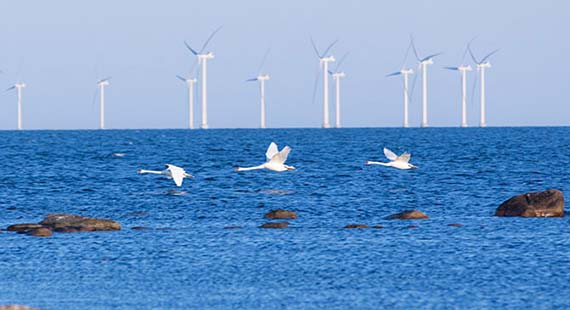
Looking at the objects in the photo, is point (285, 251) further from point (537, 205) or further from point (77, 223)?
point (537, 205)

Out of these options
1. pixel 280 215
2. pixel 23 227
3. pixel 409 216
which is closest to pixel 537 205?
pixel 409 216

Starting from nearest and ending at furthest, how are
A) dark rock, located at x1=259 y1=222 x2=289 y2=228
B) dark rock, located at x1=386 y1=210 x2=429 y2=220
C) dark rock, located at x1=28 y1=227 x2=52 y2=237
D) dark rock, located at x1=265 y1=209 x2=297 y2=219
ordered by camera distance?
dark rock, located at x1=28 y1=227 x2=52 y2=237 < dark rock, located at x1=259 y1=222 x2=289 y2=228 < dark rock, located at x1=386 y1=210 x2=429 y2=220 < dark rock, located at x1=265 y1=209 x2=297 y2=219

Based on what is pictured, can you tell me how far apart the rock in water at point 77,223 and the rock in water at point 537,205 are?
1290 centimetres

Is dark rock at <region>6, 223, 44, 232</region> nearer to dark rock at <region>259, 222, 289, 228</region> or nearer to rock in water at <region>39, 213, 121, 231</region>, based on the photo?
rock in water at <region>39, 213, 121, 231</region>

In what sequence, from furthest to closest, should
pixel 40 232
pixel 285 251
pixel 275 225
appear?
pixel 275 225 → pixel 40 232 → pixel 285 251

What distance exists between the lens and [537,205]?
40.8 meters

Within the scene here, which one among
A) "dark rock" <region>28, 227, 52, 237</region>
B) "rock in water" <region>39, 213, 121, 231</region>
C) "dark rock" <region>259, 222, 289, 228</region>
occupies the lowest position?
"dark rock" <region>259, 222, 289, 228</region>

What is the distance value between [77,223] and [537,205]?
14.6 metres

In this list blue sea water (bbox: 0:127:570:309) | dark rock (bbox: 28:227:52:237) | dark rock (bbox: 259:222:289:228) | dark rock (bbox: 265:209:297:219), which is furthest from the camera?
dark rock (bbox: 265:209:297:219)

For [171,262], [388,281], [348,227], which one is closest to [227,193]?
[348,227]

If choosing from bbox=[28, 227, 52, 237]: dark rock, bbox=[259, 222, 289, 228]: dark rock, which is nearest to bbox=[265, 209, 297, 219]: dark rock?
bbox=[259, 222, 289, 228]: dark rock

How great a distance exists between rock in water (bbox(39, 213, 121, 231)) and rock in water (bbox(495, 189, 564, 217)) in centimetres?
1290

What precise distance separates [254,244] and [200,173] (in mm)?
42544

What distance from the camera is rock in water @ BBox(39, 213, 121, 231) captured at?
36.9 m
